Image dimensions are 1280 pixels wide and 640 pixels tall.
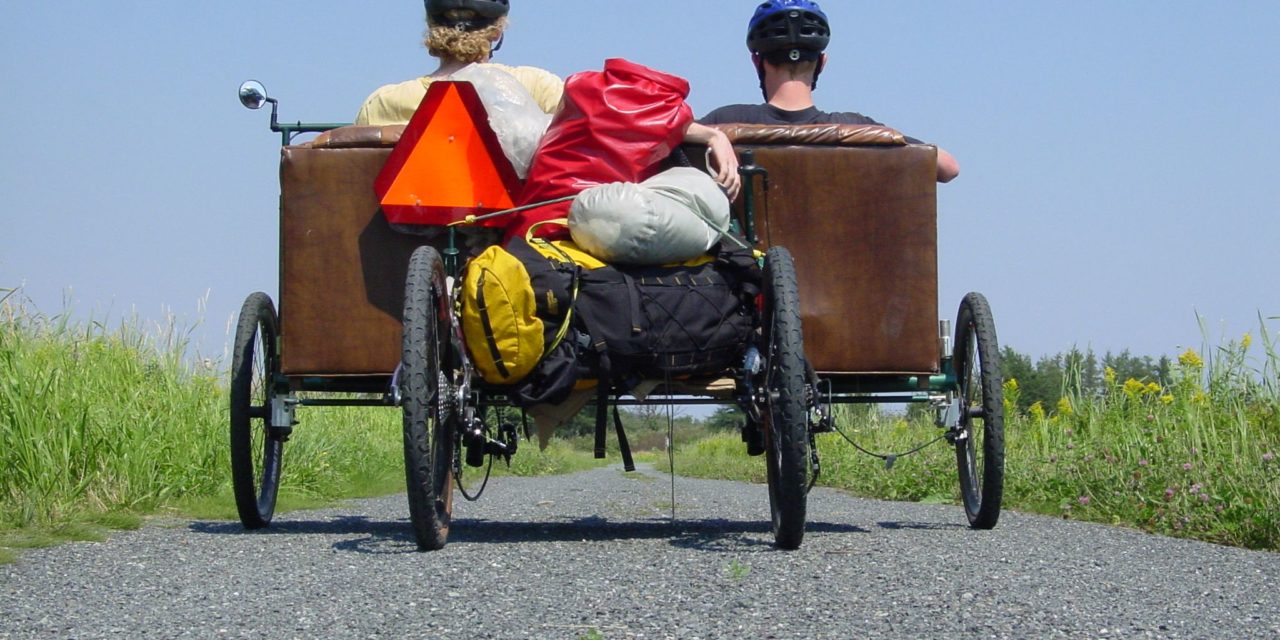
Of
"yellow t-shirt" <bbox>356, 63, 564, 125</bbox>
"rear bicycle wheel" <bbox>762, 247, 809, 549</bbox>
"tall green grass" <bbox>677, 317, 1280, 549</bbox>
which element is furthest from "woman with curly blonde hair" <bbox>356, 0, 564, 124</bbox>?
"tall green grass" <bbox>677, 317, 1280, 549</bbox>

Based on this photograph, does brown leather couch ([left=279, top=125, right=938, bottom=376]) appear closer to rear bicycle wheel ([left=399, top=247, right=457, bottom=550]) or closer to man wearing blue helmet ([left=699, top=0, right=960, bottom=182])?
rear bicycle wheel ([left=399, top=247, right=457, bottom=550])

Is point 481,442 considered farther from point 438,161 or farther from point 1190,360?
point 1190,360

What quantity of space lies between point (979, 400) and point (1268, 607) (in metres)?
2.70

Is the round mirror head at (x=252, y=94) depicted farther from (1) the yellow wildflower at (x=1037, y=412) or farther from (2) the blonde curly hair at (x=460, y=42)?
(1) the yellow wildflower at (x=1037, y=412)

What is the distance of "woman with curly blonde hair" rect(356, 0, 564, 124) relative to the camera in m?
6.24

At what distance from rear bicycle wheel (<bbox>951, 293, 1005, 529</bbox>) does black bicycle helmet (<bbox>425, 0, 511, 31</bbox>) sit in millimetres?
2370

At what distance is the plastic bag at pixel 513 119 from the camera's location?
5.60 metres

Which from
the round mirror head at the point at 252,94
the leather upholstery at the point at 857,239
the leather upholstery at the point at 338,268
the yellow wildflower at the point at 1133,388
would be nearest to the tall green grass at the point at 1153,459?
the yellow wildflower at the point at 1133,388

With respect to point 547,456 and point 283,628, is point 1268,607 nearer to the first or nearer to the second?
point 283,628

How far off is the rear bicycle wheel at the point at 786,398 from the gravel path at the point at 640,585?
15 cm

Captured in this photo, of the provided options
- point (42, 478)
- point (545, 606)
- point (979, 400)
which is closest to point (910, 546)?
point (979, 400)

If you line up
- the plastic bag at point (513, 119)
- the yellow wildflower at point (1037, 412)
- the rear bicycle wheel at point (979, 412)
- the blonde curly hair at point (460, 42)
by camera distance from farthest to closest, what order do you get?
1. the yellow wildflower at point (1037, 412)
2. the blonde curly hair at point (460, 42)
3. the rear bicycle wheel at point (979, 412)
4. the plastic bag at point (513, 119)

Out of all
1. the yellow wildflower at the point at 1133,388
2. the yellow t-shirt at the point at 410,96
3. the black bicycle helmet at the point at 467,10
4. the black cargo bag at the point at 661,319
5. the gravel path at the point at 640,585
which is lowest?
the gravel path at the point at 640,585

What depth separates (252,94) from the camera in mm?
6422
